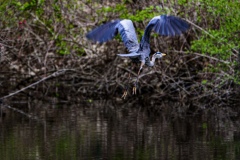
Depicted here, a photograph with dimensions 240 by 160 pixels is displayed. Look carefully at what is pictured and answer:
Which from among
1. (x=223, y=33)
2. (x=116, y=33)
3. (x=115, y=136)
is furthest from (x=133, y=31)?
(x=223, y=33)

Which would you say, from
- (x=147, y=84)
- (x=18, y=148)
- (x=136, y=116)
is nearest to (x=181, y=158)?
(x=18, y=148)

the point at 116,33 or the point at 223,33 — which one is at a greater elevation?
the point at 223,33

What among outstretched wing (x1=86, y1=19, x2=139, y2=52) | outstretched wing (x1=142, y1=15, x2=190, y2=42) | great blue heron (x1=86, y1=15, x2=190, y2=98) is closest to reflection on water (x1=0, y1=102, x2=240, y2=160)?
great blue heron (x1=86, y1=15, x2=190, y2=98)

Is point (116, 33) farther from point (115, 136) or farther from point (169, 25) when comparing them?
point (115, 136)

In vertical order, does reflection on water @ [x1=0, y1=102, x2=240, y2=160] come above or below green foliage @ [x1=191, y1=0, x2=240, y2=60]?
below

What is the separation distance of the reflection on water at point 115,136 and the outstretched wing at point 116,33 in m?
1.42

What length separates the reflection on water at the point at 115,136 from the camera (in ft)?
32.2

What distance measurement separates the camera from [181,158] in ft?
31.0

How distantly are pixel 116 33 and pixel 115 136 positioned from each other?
157 cm

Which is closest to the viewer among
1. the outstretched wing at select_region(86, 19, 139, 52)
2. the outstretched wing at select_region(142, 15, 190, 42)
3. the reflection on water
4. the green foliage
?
the reflection on water

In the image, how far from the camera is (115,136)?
11367mm

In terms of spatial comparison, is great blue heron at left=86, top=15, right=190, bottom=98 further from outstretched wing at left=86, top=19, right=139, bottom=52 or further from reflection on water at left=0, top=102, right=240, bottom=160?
reflection on water at left=0, top=102, right=240, bottom=160

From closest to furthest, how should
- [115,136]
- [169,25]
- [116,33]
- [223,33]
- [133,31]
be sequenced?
[169,25] → [116,33] → [133,31] → [115,136] → [223,33]

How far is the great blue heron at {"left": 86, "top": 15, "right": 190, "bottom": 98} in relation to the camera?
10180mm
